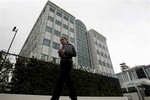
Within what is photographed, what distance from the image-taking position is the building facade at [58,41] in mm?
18750

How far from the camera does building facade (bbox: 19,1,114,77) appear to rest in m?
18.8

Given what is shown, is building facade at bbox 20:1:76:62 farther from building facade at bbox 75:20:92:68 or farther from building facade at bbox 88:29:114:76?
building facade at bbox 88:29:114:76

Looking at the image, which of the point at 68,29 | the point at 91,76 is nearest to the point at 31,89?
the point at 91,76

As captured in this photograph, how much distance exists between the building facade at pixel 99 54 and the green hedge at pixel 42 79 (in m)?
19.1

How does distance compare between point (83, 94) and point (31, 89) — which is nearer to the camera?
point (31, 89)

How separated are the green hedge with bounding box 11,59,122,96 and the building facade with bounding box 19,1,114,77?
8.05 ft

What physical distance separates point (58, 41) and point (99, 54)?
15.0 m

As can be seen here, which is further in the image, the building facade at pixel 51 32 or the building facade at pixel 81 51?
the building facade at pixel 81 51

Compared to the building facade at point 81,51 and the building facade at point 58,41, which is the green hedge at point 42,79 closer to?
the building facade at point 58,41

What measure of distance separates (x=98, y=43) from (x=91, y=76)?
2619cm

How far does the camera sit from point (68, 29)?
25.4 m

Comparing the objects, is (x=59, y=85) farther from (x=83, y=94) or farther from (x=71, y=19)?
(x=71, y=19)

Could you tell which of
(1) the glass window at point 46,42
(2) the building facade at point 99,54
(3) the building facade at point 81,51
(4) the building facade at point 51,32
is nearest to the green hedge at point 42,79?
(4) the building facade at point 51,32

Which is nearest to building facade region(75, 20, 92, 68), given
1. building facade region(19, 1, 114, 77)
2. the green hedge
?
building facade region(19, 1, 114, 77)
